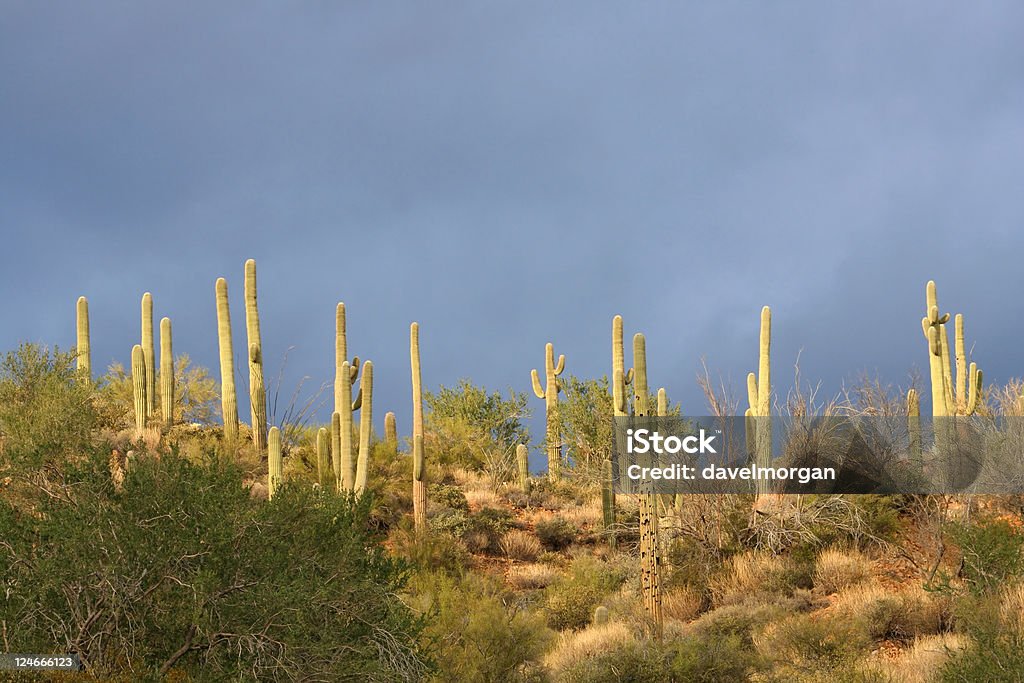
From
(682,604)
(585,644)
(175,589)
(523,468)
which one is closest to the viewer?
(175,589)

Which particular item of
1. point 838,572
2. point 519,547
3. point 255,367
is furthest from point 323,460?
point 838,572

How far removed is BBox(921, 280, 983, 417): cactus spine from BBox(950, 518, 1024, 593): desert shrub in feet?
28.1

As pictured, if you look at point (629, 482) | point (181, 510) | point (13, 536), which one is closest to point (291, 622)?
point (181, 510)

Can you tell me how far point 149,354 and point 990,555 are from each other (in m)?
20.4

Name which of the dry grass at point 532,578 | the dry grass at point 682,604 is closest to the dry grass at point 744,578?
the dry grass at point 682,604

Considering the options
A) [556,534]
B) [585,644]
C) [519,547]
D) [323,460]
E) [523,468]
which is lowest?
[585,644]

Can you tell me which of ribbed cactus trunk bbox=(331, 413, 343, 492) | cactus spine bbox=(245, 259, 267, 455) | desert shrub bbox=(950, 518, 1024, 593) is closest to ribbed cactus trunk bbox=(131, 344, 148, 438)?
cactus spine bbox=(245, 259, 267, 455)

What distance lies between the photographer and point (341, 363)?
88.7 feet

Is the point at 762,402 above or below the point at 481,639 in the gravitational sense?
above

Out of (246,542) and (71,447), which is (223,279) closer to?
(71,447)

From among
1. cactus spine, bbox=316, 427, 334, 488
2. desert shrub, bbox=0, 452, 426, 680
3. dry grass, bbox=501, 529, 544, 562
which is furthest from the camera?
dry grass, bbox=501, 529, 544, 562

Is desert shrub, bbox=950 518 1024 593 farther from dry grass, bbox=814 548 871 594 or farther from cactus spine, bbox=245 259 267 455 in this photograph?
A: cactus spine, bbox=245 259 267 455

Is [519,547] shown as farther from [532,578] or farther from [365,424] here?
[365,424]

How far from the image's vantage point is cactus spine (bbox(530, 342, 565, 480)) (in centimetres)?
3391
